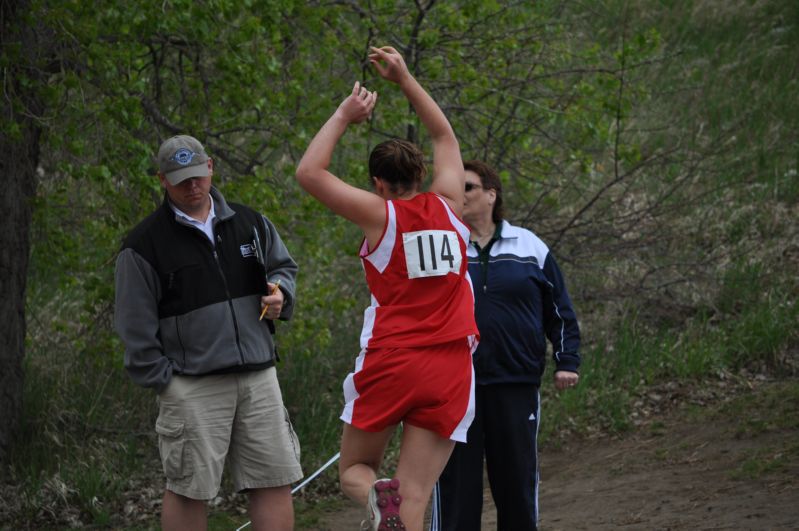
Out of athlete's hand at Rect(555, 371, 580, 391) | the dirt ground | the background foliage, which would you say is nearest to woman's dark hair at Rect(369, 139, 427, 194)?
athlete's hand at Rect(555, 371, 580, 391)

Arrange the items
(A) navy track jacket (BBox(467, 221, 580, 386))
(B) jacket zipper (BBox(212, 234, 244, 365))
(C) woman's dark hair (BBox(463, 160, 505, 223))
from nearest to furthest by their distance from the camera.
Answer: (B) jacket zipper (BBox(212, 234, 244, 365)), (A) navy track jacket (BBox(467, 221, 580, 386)), (C) woman's dark hair (BBox(463, 160, 505, 223))

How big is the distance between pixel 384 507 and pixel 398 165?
1.28 m

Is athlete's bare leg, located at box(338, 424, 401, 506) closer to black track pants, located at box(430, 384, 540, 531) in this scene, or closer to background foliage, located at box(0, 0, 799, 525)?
black track pants, located at box(430, 384, 540, 531)

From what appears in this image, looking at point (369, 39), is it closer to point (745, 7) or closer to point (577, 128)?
point (577, 128)

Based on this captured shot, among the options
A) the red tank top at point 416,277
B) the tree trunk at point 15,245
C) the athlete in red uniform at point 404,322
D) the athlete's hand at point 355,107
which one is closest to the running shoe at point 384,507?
the athlete in red uniform at point 404,322

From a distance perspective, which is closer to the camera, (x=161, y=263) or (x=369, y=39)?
(x=161, y=263)

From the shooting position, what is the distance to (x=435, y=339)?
4.15m

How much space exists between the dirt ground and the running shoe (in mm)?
2736

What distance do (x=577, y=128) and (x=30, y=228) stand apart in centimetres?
451

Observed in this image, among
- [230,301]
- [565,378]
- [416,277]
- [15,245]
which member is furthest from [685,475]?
[15,245]

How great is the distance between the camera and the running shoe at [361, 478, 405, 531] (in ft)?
13.1

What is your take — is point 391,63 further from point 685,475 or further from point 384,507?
point 685,475

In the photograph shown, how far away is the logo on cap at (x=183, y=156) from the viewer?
4.75 m

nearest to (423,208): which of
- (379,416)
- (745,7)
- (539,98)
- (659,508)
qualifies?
(379,416)
